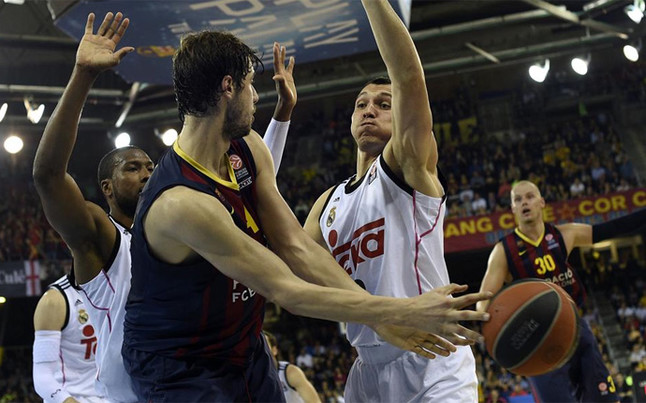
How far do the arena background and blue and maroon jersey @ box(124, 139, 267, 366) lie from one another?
8851mm

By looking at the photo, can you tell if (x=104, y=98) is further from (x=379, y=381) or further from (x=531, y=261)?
(x=379, y=381)

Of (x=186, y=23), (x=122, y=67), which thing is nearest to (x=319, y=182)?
(x=122, y=67)

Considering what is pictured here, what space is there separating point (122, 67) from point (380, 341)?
1190 cm

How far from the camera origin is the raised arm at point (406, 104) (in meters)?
3.60

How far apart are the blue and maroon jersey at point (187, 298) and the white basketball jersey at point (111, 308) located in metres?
1.00

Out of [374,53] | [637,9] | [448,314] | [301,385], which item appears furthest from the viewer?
[374,53]

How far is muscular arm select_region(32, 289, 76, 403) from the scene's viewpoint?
548 cm

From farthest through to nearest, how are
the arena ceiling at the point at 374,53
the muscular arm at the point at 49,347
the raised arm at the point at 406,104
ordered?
the arena ceiling at the point at 374,53 < the muscular arm at the point at 49,347 < the raised arm at the point at 406,104

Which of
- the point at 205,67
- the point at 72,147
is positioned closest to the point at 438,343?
the point at 205,67

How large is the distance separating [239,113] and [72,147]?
0.99 meters

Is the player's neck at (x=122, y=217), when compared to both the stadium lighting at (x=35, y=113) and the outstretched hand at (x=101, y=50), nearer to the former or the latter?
the outstretched hand at (x=101, y=50)

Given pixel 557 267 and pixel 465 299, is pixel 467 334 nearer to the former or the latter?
pixel 465 299

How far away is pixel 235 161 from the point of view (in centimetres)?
341

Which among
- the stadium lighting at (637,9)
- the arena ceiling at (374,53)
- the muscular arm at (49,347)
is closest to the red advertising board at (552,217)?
the arena ceiling at (374,53)
